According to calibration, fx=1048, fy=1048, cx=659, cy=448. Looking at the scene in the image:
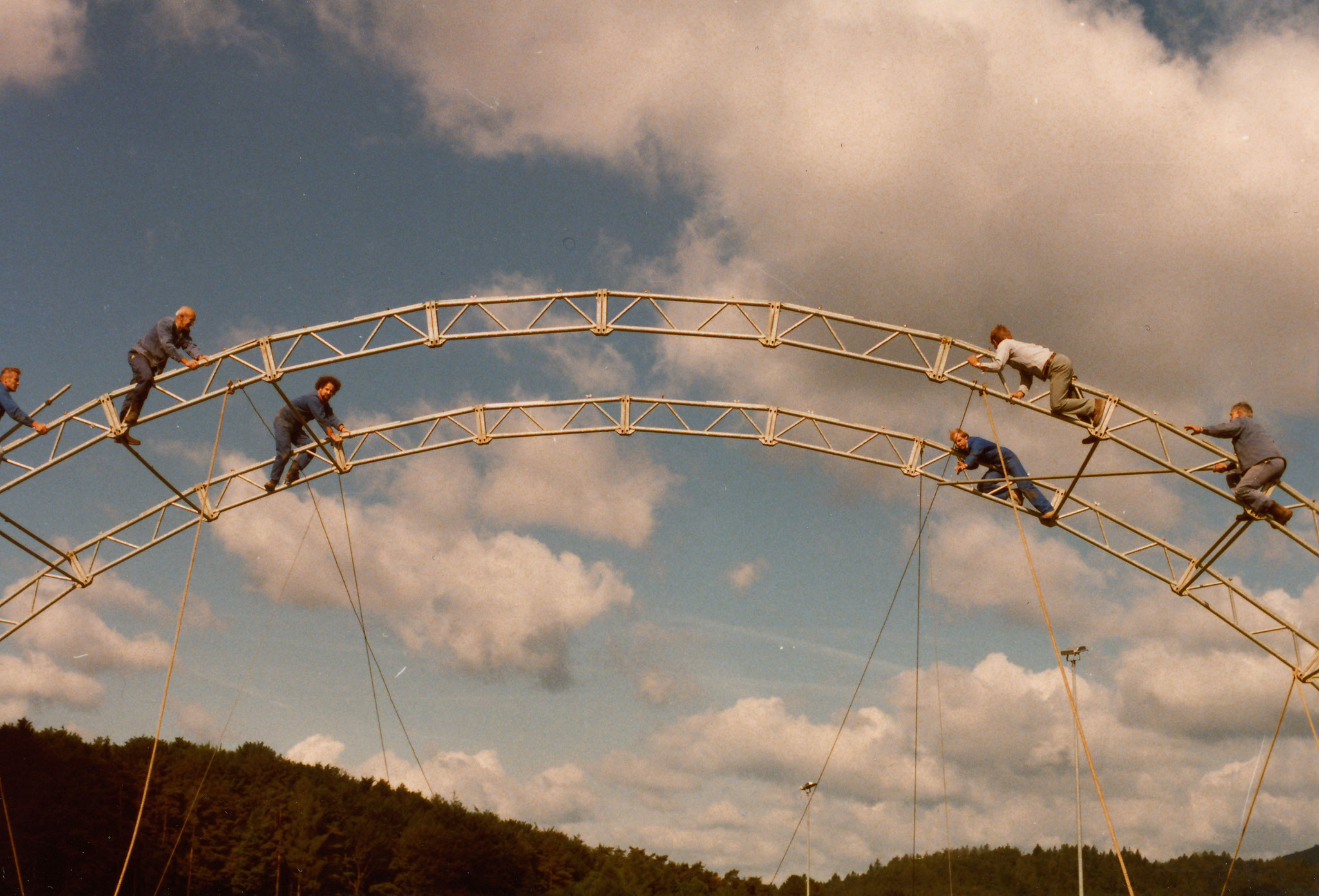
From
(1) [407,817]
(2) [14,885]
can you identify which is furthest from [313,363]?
(1) [407,817]

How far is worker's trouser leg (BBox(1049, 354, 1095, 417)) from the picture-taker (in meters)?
12.8

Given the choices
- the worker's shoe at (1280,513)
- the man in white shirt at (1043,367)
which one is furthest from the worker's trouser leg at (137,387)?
the worker's shoe at (1280,513)

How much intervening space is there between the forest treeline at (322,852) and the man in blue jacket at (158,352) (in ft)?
67.1

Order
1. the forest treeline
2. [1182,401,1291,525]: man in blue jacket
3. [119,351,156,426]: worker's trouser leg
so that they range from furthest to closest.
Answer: the forest treeline < [119,351,156,426]: worker's trouser leg < [1182,401,1291,525]: man in blue jacket

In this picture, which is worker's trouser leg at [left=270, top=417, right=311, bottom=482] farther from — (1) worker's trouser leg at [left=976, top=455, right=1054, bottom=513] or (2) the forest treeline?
(2) the forest treeline

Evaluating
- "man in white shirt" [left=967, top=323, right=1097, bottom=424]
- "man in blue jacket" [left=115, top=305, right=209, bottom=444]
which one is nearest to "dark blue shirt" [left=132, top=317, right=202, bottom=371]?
"man in blue jacket" [left=115, top=305, right=209, bottom=444]

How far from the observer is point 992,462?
14578 millimetres

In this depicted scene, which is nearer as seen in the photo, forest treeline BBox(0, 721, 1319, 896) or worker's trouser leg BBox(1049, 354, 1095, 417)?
worker's trouser leg BBox(1049, 354, 1095, 417)

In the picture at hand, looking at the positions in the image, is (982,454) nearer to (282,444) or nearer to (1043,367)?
(1043,367)

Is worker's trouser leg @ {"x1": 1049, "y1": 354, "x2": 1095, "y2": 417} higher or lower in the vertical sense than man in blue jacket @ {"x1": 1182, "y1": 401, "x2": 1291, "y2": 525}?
higher

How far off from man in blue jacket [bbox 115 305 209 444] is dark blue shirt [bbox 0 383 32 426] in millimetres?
1108

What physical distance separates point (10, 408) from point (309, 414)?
373 cm

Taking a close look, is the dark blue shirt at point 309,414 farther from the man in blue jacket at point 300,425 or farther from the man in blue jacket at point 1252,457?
the man in blue jacket at point 1252,457

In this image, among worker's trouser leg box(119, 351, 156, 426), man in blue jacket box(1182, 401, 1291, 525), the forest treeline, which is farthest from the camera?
the forest treeline
